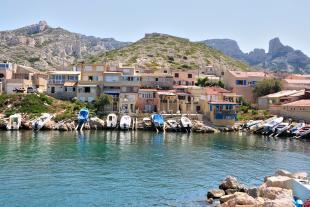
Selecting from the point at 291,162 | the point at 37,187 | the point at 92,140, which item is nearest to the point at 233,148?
the point at 291,162

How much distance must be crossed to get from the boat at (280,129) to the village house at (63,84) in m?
43.9

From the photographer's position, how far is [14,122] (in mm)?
79750

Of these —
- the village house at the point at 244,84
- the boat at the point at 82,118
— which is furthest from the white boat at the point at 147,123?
the village house at the point at 244,84

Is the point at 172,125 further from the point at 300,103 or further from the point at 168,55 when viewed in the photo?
the point at 168,55

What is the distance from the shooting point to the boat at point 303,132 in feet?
246

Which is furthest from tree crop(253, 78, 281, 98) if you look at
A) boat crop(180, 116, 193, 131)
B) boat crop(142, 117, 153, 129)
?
boat crop(142, 117, 153, 129)

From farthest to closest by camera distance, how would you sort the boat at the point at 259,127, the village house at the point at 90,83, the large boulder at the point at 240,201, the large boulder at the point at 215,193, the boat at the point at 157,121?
the village house at the point at 90,83, the boat at the point at 259,127, the boat at the point at 157,121, the large boulder at the point at 215,193, the large boulder at the point at 240,201

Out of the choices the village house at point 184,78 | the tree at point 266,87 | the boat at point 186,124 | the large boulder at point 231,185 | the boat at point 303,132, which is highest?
the village house at point 184,78

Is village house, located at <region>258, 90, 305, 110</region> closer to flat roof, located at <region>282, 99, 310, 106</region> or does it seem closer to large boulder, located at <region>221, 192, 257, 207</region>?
flat roof, located at <region>282, 99, 310, 106</region>

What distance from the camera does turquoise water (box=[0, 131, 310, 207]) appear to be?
32531 millimetres

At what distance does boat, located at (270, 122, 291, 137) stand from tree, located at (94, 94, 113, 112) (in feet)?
110

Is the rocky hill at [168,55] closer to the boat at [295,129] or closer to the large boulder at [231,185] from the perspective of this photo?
the boat at [295,129]

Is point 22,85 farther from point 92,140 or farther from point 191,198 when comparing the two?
point 191,198

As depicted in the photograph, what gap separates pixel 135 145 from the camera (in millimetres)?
60188
